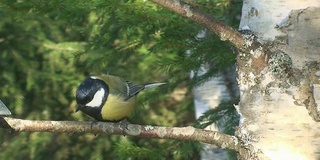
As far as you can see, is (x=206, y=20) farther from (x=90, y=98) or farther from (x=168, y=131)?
(x=90, y=98)

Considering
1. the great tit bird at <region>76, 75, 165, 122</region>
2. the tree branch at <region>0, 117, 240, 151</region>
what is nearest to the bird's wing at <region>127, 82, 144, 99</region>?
the great tit bird at <region>76, 75, 165, 122</region>

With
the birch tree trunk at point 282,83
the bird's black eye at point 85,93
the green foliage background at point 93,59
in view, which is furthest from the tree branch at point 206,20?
the bird's black eye at point 85,93

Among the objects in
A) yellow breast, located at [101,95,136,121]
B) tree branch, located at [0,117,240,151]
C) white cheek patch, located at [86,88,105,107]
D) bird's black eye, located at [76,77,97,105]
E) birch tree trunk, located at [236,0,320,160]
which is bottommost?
yellow breast, located at [101,95,136,121]

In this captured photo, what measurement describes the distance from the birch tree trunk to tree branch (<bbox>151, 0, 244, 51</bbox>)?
0.11 ft

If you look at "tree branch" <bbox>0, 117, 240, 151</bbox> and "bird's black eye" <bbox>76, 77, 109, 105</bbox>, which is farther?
"bird's black eye" <bbox>76, 77, 109, 105</bbox>

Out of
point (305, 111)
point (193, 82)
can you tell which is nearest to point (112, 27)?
point (193, 82)

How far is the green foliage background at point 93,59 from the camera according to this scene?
7.97 ft

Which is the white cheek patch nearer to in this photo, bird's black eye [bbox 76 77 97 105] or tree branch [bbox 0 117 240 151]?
bird's black eye [bbox 76 77 97 105]

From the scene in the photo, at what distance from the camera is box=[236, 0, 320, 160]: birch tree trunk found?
5.20 feet

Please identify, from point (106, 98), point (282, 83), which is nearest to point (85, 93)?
point (106, 98)

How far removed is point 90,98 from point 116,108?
160 mm

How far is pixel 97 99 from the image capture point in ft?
8.57

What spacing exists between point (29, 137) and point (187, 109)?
3.83 ft

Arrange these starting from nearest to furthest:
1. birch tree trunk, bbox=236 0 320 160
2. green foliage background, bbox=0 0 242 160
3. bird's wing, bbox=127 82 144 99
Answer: birch tree trunk, bbox=236 0 320 160 < green foliage background, bbox=0 0 242 160 < bird's wing, bbox=127 82 144 99
